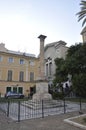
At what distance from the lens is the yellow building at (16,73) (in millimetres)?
35875

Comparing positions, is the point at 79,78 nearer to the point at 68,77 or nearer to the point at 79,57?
the point at 79,57

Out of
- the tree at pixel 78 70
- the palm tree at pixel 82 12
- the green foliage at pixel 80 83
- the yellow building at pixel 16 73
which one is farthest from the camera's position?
the yellow building at pixel 16 73

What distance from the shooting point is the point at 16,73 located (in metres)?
37.8

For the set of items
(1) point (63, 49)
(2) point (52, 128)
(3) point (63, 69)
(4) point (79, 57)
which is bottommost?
(2) point (52, 128)

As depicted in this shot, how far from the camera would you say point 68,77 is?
2447cm

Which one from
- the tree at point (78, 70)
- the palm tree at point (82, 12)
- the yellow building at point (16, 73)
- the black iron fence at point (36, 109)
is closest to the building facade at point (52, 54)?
the yellow building at point (16, 73)

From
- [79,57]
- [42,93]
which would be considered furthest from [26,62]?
[42,93]

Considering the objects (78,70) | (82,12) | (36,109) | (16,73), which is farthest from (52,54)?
(36,109)

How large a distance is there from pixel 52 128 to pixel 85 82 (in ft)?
43.3

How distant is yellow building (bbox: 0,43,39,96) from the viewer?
35.9m

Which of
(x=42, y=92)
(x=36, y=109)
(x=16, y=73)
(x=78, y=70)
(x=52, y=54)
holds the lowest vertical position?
(x=36, y=109)

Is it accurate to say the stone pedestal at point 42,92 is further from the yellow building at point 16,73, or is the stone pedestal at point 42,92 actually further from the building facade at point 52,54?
the building facade at point 52,54

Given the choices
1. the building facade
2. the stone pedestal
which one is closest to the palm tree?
the stone pedestal

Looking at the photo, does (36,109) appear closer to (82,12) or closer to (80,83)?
(80,83)
